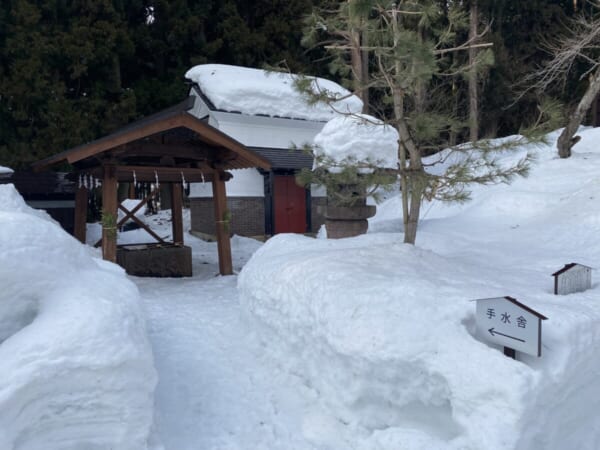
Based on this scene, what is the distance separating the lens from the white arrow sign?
10.2 ft

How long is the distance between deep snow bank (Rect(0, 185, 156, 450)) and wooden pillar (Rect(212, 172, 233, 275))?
5160mm

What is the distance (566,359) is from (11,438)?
3.79 meters

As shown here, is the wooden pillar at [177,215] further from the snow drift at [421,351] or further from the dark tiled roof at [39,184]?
the snow drift at [421,351]

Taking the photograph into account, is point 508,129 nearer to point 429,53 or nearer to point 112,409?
point 429,53

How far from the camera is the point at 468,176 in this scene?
16.3 ft

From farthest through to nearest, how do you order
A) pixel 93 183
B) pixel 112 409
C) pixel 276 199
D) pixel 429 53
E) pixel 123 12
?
pixel 123 12 < pixel 276 199 < pixel 93 183 < pixel 429 53 < pixel 112 409

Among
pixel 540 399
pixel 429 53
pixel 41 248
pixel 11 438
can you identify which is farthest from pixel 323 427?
pixel 429 53

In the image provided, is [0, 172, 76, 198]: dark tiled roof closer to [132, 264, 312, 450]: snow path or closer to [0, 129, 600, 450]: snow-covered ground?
[132, 264, 312, 450]: snow path

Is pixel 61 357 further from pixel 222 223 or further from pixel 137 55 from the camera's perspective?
pixel 137 55

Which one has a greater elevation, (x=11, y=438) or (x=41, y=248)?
(x=41, y=248)

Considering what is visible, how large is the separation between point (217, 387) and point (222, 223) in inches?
182

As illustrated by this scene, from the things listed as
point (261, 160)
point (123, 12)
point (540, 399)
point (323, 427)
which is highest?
point (123, 12)

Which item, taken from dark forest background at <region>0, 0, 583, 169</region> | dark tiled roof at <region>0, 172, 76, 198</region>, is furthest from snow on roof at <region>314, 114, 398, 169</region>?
dark tiled roof at <region>0, 172, 76, 198</region>

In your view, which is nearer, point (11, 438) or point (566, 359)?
point (11, 438)
